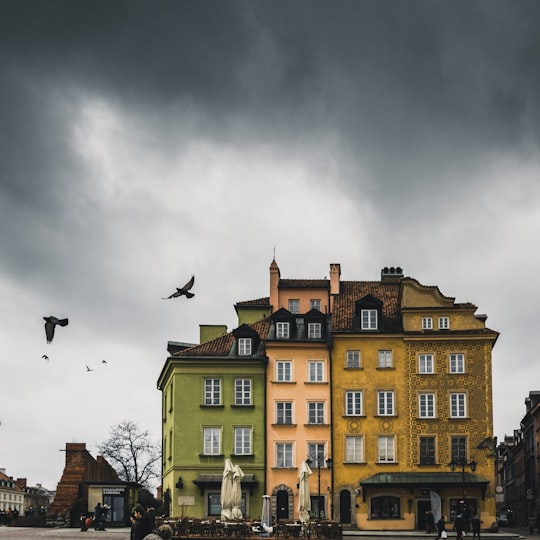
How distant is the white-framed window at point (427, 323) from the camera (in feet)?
202

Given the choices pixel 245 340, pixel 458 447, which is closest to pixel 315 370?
pixel 245 340

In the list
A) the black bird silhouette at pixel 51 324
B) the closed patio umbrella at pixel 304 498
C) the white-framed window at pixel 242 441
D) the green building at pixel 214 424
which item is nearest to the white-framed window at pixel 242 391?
the green building at pixel 214 424

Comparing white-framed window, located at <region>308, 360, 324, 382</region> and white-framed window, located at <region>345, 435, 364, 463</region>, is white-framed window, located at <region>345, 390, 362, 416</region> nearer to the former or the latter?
white-framed window, located at <region>345, 435, 364, 463</region>

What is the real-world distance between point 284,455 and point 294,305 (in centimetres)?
1233

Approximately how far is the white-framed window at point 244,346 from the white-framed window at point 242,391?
5.50 ft

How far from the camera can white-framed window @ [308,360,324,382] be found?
203 ft

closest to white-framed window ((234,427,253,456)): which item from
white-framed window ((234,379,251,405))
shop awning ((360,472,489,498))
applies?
white-framed window ((234,379,251,405))

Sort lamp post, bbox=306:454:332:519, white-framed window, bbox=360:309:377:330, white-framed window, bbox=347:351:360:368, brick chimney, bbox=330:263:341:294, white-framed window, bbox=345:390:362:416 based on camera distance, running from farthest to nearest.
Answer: brick chimney, bbox=330:263:341:294, white-framed window, bbox=360:309:377:330, white-framed window, bbox=347:351:360:368, white-framed window, bbox=345:390:362:416, lamp post, bbox=306:454:332:519

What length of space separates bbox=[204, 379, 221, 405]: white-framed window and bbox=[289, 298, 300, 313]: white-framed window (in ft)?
33.0

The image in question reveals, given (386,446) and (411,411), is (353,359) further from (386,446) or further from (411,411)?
(386,446)

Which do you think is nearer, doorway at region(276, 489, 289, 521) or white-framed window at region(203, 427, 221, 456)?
doorway at region(276, 489, 289, 521)

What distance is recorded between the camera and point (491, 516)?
58750 mm

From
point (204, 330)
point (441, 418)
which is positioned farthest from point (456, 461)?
point (204, 330)

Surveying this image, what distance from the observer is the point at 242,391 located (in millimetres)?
61688
